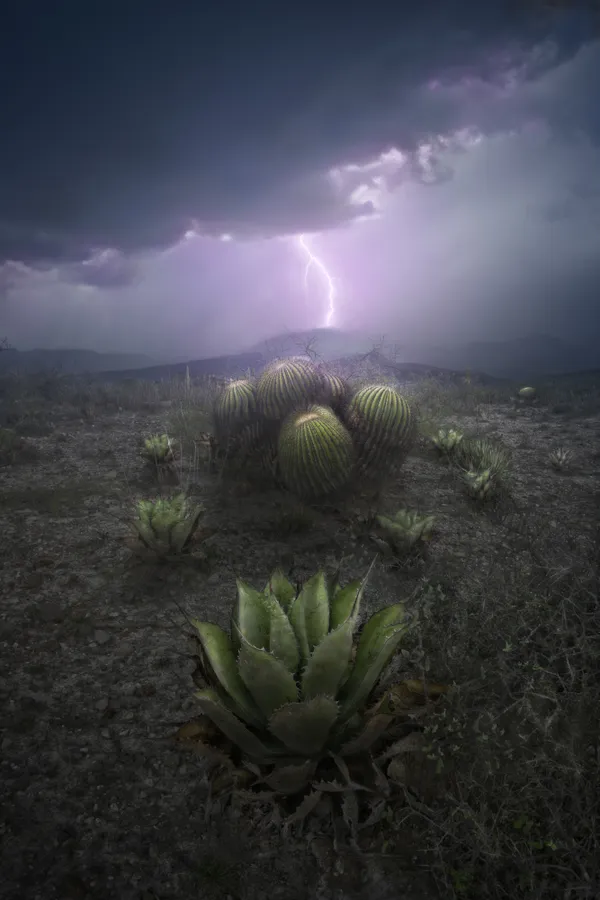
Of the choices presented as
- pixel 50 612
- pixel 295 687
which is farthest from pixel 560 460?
pixel 50 612

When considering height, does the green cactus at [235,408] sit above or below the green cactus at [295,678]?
above

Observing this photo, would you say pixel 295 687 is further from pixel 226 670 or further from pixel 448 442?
pixel 448 442

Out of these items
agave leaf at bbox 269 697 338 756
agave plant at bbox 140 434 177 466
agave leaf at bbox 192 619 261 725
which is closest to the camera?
agave leaf at bbox 269 697 338 756

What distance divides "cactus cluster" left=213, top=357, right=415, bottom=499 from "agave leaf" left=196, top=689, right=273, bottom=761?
286 centimetres

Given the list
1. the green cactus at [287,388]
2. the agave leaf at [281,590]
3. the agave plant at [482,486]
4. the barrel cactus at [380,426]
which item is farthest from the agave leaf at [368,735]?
the agave plant at [482,486]

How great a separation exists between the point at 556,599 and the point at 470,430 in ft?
20.0

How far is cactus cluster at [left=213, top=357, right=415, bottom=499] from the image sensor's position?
178 inches

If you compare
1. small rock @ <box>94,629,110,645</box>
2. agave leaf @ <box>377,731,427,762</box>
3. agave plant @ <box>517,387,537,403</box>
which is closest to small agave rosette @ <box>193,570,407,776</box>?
agave leaf @ <box>377,731,427,762</box>

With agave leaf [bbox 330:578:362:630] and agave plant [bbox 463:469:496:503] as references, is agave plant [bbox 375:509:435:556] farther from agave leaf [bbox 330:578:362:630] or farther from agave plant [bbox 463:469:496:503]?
agave leaf [bbox 330:578:362:630]

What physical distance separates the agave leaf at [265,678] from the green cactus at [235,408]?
384cm

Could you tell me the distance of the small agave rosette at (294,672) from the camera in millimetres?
1720

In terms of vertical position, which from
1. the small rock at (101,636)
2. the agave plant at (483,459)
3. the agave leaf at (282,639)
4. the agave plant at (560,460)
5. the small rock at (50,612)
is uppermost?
the agave leaf at (282,639)

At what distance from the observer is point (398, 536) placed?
4.04 metres

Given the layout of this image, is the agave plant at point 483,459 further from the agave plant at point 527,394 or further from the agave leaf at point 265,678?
the agave plant at point 527,394
